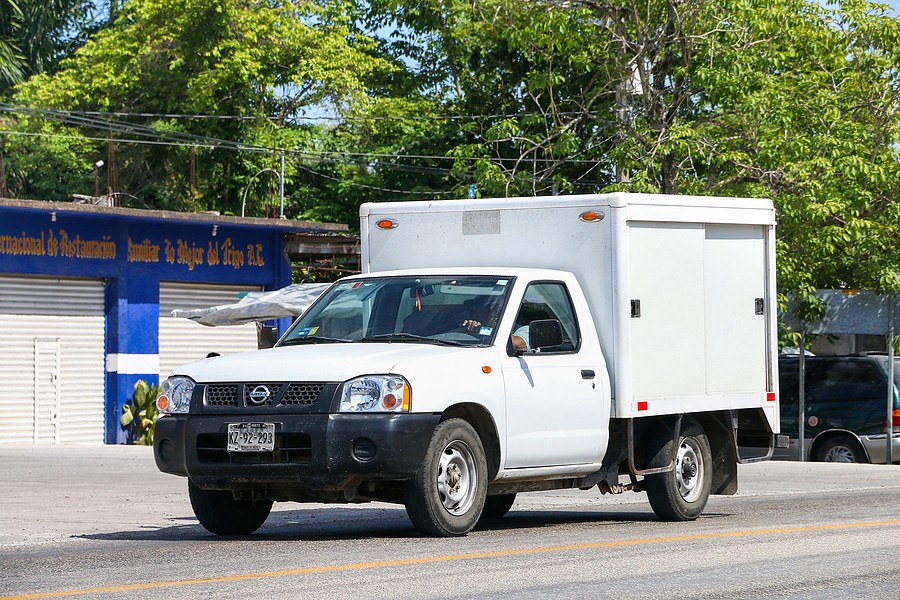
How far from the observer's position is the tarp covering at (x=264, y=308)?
2483cm

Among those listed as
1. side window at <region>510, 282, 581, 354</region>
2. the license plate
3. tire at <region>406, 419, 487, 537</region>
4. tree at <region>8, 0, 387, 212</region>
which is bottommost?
tire at <region>406, 419, 487, 537</region>

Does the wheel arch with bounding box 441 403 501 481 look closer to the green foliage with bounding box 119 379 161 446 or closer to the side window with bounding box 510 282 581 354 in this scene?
the side window with bounding box 510 282 581 354

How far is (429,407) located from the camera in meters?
10.2

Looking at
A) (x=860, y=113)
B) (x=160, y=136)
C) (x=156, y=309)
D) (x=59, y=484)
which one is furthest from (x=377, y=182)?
(x=59, y=484)

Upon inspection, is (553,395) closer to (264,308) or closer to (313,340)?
(313,340)

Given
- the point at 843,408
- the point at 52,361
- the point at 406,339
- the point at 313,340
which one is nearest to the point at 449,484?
the point at 406,339

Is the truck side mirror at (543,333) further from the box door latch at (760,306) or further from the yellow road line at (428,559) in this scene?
the box door latch at (760,306)

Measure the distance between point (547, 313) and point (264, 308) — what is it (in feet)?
46.3

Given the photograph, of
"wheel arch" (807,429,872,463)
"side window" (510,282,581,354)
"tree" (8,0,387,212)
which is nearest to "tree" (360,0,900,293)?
"wheel arch" (807,429,872,463)

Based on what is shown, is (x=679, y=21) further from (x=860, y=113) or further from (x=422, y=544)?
(x=422, y=544)

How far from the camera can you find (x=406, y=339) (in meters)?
11.0

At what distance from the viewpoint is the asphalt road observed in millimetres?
7879

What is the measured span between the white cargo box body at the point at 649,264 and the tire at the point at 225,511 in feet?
7.71

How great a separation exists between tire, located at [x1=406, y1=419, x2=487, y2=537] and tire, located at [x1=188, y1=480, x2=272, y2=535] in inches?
54.0
